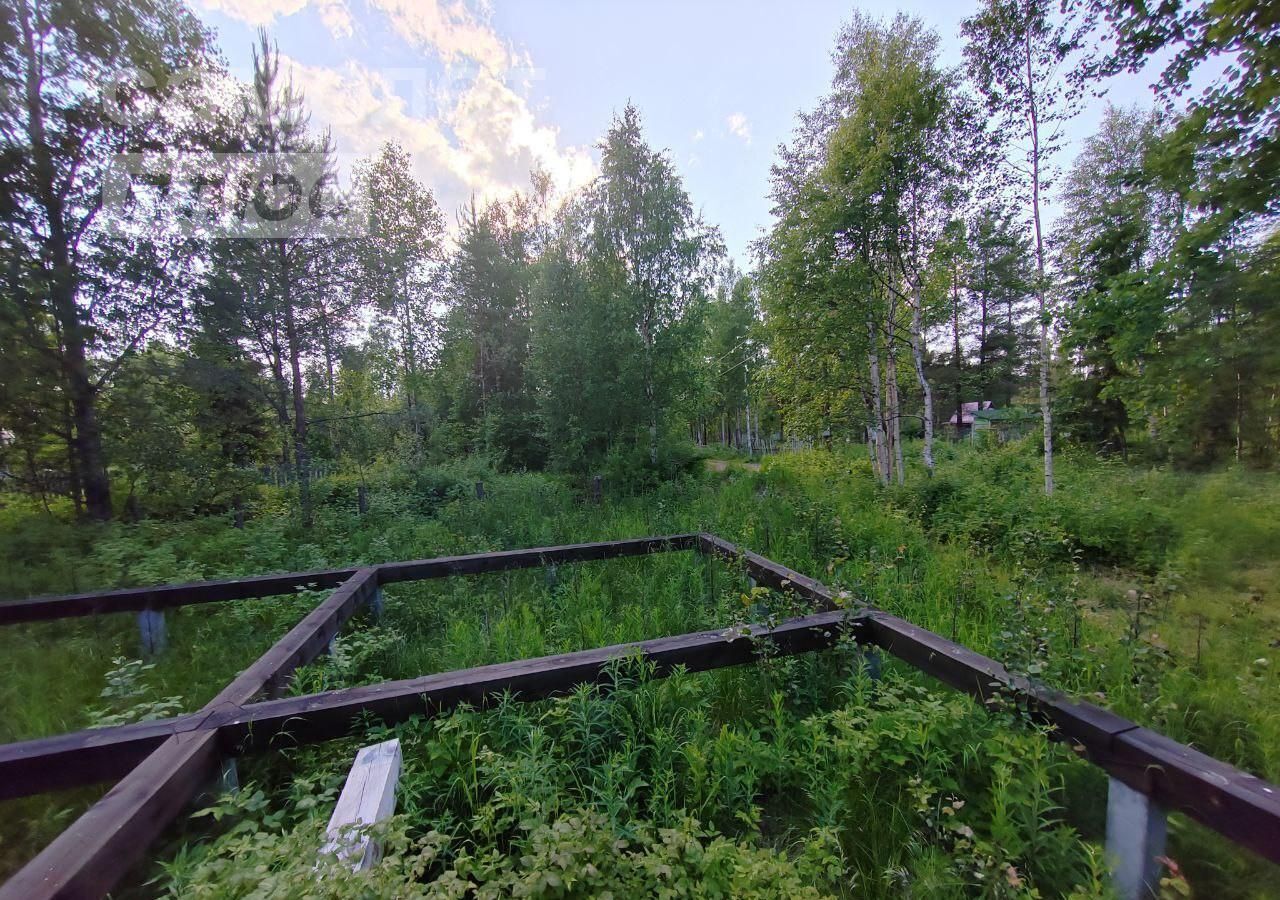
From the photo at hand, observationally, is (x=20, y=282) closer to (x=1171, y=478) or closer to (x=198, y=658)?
(x=198, y=658)

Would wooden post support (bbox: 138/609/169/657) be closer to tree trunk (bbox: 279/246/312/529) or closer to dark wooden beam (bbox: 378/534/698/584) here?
dark wooden beam (bbox: 378/534/698/584)

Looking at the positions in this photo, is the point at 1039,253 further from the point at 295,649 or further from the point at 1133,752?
the point at 295,649

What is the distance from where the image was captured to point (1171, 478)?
6.24m

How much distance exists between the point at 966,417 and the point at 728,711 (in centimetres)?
3912

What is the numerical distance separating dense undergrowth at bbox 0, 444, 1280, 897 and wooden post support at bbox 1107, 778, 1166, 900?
0.31 ft

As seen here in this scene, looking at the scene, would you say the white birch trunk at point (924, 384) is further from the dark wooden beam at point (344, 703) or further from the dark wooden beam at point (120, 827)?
the dark wooden beam at point (120, 827)

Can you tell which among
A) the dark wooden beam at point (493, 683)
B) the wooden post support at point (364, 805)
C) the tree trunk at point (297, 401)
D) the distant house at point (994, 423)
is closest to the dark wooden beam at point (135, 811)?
the dark wooden beam at point (493, 683)

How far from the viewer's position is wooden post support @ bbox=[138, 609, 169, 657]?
3396mm

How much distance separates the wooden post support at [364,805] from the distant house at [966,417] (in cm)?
3000

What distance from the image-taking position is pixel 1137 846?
142 centimetres

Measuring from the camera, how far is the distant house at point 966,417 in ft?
86.8

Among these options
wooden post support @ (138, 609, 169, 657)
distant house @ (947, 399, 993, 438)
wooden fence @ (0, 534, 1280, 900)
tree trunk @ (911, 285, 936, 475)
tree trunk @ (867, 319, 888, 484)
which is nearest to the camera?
wooden fence @ (0, 534, 1280, 900)

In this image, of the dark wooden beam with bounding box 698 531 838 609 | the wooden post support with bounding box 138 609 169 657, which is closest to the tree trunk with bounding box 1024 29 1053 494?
the dark wooden beam with bounding box 698 531 838 609

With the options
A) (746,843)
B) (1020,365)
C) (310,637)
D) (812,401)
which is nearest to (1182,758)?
(746,843)
